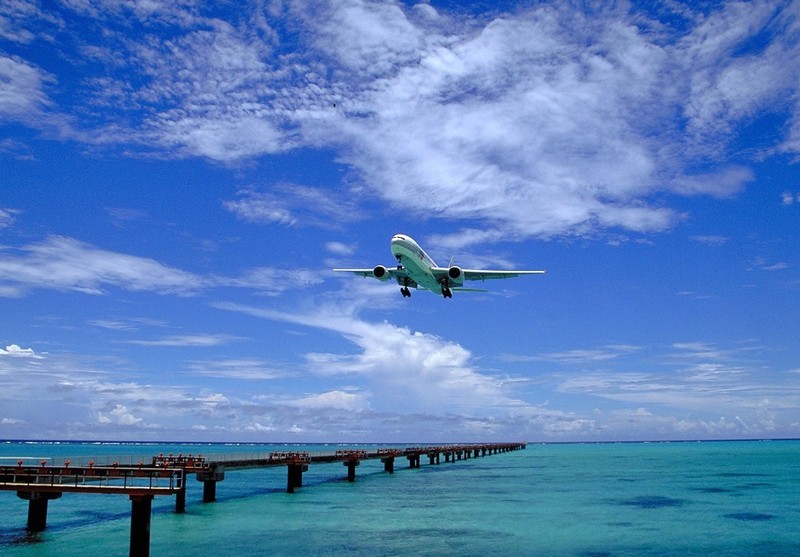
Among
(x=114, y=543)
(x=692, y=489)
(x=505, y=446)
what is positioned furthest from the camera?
(x=505, y=446)

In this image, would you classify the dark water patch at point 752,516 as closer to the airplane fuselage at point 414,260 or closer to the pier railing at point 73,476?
the airplane fuselage at point 414,260

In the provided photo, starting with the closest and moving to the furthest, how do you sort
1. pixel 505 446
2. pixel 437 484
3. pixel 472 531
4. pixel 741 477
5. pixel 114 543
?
pixel 114 543, pixel 472 531, pixel 437 484, pixel 741 477, pixel 505 446

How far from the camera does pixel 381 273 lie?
54.8 metres

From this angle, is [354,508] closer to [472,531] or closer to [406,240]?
[472,531]

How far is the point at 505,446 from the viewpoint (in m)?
189

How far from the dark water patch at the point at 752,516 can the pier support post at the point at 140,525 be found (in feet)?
128

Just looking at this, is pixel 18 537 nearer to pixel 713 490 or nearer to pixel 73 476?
pixel 73 476

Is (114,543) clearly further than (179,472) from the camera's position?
Yes

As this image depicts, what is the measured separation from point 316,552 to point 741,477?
246ft

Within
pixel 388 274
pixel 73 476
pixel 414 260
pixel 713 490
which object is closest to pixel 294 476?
pixel 388 274

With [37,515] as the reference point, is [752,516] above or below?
below

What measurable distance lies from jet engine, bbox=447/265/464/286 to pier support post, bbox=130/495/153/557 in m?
30.4

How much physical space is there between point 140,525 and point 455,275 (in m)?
31.2

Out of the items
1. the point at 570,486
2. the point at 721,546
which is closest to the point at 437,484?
the point at 570,486
